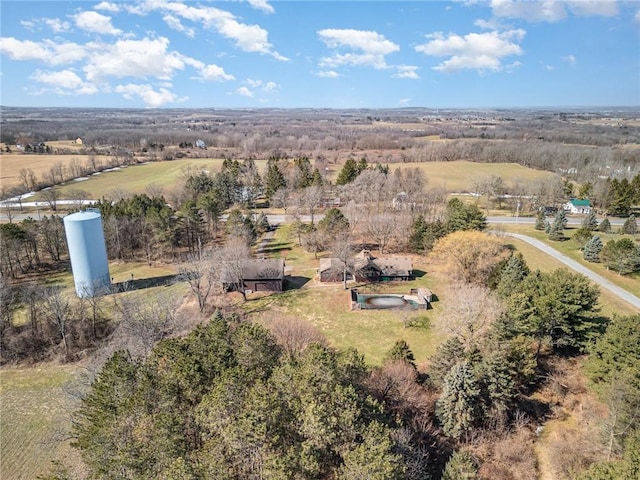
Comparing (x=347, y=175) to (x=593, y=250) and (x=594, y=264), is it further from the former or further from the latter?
(x=594, y=264)

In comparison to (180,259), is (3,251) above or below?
above

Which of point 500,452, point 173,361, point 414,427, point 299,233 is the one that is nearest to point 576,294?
point 500,452

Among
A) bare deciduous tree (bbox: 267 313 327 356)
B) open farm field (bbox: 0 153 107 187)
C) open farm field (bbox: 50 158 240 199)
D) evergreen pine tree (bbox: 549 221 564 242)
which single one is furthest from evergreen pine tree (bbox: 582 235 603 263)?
open farm field (bbox: 0 153 107 187)

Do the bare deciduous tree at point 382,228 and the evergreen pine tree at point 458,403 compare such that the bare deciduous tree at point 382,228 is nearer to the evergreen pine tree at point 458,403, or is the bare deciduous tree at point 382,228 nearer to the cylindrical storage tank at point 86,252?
the evergreen pine tree at point 458,403

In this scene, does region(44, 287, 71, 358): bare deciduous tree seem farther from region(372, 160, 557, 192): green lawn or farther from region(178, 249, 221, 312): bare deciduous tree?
region(372, 160, 557, 192): green lawn

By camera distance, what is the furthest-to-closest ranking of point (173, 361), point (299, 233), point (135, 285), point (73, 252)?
point (299, 233) → point (135, 285) → point (73, 252) → point (173, 361)

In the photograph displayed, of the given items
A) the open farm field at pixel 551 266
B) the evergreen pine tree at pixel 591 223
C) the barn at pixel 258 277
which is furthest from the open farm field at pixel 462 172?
the barn at pixel 258 277

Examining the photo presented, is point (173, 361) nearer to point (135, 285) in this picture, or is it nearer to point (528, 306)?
point (528, 306)
